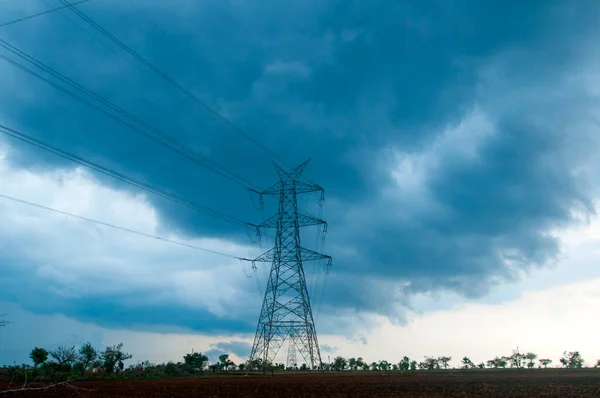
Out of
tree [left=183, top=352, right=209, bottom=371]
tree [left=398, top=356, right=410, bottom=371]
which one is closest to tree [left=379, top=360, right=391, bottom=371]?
tree [left=398, top=356, right=410, bottom=371]

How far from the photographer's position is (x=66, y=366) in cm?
9512

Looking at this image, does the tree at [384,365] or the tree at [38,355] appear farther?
the tree at [384,365]

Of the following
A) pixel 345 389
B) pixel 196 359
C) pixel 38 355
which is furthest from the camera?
pixel 196 359

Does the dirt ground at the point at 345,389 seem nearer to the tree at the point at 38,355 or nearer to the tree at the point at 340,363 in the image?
the tree at the point at 38,355

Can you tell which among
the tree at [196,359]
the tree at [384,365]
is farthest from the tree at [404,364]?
the tree at [196,359]

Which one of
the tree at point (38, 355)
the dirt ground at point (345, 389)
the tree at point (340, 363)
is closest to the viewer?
the dirt ground at point (345, 389)

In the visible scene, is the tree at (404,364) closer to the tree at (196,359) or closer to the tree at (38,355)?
the tree at (196,359)

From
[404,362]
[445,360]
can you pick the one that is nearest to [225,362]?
[404,362]

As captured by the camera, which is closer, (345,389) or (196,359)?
(345,389)

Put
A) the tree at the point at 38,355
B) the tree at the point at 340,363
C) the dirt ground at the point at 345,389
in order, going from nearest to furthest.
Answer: the dirt ground at the point at 345,389, the tree at the point at 38,355, the tree at the point at 340,363

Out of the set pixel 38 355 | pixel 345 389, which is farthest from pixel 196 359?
pixel 345 389

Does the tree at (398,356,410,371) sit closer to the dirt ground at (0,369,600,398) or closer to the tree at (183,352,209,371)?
the tree at (183,352,209,371)

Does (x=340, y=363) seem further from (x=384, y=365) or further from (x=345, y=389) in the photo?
(x=345, y=389)

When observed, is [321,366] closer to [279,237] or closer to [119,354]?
[279,237]
